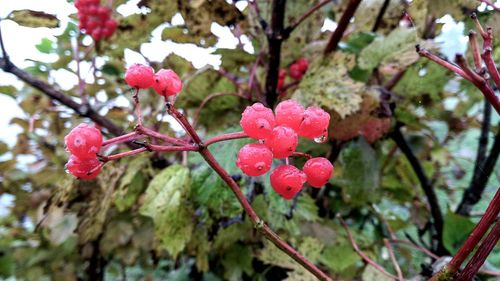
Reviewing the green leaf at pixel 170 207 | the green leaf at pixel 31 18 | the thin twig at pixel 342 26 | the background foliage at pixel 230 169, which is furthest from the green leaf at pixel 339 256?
the green leaf at pixel 31 18

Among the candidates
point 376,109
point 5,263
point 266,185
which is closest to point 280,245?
point 266,185

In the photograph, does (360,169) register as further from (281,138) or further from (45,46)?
(45,46)

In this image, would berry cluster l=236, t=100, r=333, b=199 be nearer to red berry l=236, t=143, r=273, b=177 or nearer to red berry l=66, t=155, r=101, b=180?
red berry l=236, t=143, r=273, b=177

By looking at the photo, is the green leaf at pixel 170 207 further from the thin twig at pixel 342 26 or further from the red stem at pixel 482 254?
the red stem at pixel 482 254

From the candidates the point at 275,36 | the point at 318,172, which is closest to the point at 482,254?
the point at 318,172

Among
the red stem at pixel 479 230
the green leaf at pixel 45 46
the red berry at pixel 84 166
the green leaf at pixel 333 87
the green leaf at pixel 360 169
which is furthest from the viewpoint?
the green leaf at pixel 45 46

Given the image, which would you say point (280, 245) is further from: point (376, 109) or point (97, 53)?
point (97, 53)
